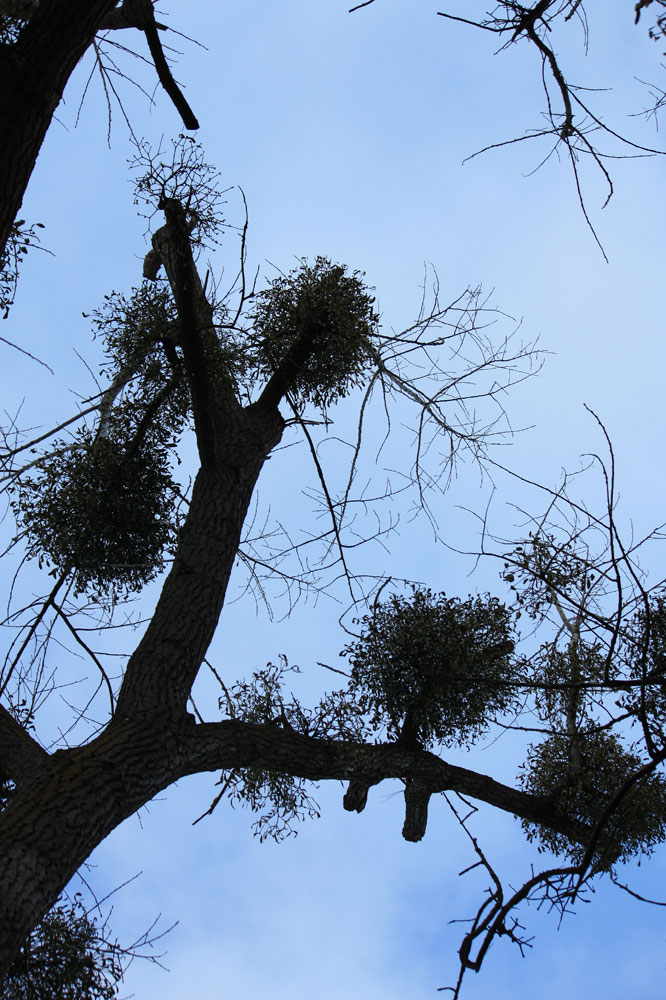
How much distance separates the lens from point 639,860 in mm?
5266

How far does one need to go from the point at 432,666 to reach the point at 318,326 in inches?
85.2

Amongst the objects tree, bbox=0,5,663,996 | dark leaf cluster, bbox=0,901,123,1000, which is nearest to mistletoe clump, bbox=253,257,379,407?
tree, bbox=0,5,663,996

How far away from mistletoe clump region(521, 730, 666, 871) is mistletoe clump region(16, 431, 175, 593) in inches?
114

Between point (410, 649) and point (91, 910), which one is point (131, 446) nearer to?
point (410, 649)

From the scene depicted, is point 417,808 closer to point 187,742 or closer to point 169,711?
point 187,742

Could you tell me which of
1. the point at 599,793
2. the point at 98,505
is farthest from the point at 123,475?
the point at 599,793

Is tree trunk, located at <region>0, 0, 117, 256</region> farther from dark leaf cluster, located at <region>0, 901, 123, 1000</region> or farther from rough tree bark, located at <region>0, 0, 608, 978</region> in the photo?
dark leaf cluster, located at <region>0, 901, 123, 1000</region>

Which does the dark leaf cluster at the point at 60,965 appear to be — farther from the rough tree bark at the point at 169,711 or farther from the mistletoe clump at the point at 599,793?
the mistletoe clump at the point at 599,793

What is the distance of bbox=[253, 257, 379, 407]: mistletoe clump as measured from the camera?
16.4 ft

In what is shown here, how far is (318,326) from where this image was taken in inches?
200

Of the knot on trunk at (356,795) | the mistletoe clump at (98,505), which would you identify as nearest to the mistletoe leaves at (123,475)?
the mistletoe clump at (98,505)

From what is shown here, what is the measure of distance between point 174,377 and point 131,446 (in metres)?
0.52

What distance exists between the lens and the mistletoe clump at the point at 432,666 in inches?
190

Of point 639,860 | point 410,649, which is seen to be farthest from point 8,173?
point 639,860
